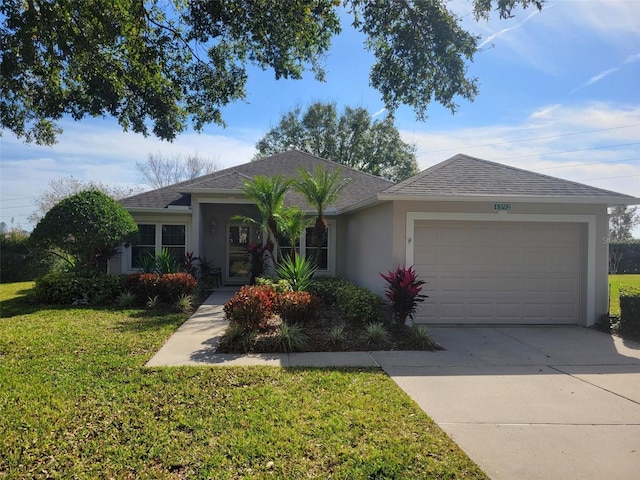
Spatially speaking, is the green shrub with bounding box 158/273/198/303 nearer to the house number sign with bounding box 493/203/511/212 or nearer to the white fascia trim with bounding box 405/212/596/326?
the white fascia trim with bounding box 405/212/596/326

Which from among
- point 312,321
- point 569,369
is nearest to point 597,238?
point 569,369

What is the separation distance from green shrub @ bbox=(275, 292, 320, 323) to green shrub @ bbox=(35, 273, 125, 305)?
19.0 feet

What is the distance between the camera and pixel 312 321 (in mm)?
8555

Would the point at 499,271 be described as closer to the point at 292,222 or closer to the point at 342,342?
the point at 342,342

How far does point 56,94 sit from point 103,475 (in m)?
7.42

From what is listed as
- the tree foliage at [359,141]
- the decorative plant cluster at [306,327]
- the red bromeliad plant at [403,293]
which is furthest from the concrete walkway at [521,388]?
the tree foliage at [359,141]

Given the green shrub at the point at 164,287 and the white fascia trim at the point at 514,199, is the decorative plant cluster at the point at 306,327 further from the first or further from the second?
the green shrub at the point at 164,287

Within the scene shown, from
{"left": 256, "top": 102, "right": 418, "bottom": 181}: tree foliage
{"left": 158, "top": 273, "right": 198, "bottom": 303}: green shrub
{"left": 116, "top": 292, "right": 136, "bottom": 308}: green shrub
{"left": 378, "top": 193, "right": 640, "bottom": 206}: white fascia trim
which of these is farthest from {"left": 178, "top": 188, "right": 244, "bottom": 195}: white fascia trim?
{"left": 256, "top": 102, "right": 418, "bottom": 181}: tree foliage

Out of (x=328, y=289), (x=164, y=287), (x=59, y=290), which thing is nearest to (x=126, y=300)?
(x=164, y=287)

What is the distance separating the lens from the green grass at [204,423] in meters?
3.34

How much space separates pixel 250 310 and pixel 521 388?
4.45 meters

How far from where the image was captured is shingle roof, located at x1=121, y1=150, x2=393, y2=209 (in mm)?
13648

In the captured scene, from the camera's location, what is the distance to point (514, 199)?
8.69 meters

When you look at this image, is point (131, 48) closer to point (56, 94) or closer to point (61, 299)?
point (56, 94)
